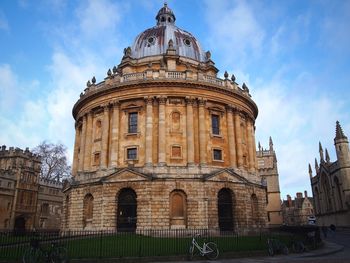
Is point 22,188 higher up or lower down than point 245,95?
lower down

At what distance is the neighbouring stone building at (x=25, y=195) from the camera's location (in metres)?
49.4

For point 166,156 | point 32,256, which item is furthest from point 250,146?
point 32,256

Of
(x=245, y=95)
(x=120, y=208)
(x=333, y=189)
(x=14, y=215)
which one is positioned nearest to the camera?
(x=120, y=208)

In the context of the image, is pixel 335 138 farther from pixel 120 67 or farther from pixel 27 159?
pixel 27 159

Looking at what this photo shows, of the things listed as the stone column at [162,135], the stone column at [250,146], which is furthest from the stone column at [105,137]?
the stone column at [250,146]

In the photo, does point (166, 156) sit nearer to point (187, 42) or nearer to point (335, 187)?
point (187, 42)

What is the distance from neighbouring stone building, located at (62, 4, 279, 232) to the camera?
28.6 m

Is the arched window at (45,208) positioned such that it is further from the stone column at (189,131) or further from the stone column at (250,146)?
the stone column at (250,146)

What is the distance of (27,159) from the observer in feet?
182

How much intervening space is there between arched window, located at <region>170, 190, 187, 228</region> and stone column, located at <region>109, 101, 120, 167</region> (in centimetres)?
630

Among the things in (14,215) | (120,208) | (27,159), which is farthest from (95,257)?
(27,159)

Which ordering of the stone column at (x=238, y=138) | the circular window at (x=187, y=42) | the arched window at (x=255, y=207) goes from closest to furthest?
the arched window at (x=255, y=207) → the stone column at (x=238, y=138) → the circular window at (x=187, y=42)

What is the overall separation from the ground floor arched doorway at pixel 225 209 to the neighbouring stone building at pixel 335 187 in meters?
26.3

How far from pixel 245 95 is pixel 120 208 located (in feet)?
57.7
